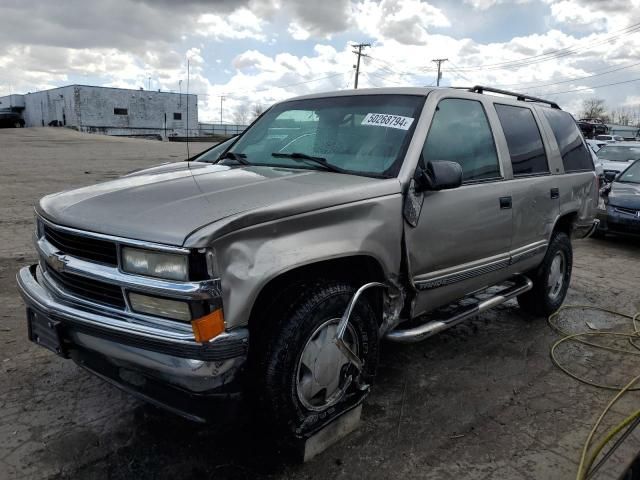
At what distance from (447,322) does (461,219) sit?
0.67 metres

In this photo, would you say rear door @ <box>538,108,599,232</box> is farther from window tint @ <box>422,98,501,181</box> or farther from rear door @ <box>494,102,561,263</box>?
window tint @ <box>422,98,501,181</box>

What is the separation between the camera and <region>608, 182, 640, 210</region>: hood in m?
8.39

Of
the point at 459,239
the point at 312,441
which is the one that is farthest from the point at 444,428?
the point at 459,239

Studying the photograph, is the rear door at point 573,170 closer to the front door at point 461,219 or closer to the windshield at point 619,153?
the front door at point 461,219

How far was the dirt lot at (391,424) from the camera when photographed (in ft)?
8.57

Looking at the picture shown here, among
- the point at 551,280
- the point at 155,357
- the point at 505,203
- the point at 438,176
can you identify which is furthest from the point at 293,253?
the point at 551,280

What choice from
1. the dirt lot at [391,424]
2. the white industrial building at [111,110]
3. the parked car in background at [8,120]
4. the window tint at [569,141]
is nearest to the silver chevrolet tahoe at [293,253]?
the dirt lot at [391,424]

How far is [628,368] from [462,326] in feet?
4.31

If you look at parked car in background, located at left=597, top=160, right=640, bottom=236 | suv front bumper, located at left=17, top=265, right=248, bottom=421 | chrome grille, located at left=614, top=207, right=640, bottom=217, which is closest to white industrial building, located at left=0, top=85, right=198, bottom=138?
parked car in background, located at left=597, top=160, right=640, bottom=236

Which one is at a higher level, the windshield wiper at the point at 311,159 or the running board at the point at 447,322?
the windshield wiper at the point at 311,159

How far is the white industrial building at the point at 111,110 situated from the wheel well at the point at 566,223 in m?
54.1

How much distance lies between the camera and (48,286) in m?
2.68

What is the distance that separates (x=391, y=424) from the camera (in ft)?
9.96

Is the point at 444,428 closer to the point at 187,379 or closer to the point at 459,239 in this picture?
the point at 459,239
